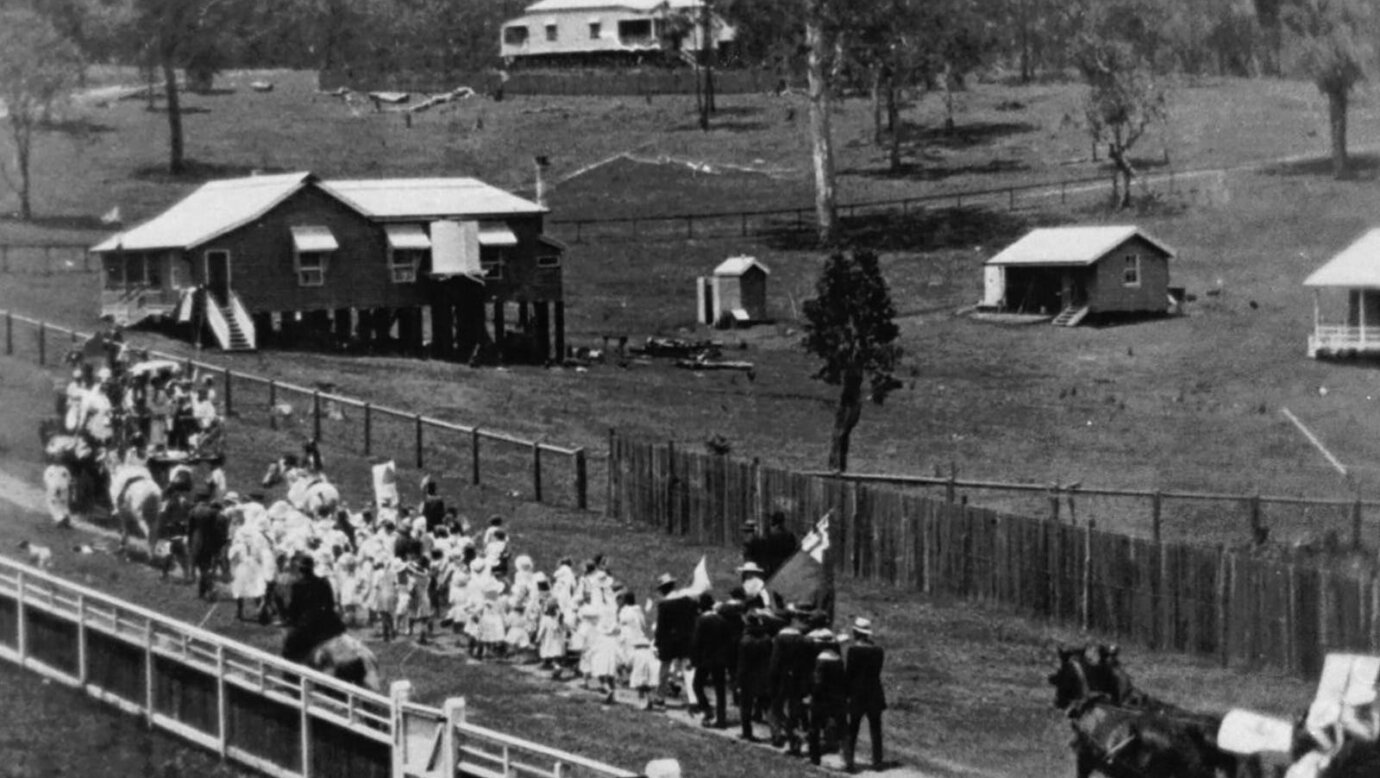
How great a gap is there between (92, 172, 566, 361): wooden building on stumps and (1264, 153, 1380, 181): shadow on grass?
42432mm

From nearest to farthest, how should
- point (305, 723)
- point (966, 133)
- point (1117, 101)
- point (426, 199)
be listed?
point (305, 723), point (426, 199), point (1117, 101), point (966, 133)

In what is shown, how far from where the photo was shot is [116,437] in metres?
40.2

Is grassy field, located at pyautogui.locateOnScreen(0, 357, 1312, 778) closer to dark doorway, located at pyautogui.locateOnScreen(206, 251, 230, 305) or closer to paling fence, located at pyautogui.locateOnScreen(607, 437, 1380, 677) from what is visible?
paling fence, located at pyautogui.locateOnScreen(607, 437, 1380, 677)

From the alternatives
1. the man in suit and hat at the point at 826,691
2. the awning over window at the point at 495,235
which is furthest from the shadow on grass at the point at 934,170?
the man in suit and hat at the point at 826,691

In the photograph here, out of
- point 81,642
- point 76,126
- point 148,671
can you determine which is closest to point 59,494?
point 81,642

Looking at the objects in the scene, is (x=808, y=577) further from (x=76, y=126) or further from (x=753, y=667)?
(x=76, y=126)

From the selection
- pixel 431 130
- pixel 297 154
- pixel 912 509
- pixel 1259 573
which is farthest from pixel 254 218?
pixel 431 130

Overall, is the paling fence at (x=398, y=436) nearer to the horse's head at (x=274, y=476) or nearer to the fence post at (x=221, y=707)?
the horse's head at (x=274, y=476)

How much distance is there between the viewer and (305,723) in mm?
24656

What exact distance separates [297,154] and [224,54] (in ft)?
48.8

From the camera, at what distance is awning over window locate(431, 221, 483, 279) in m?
73.2

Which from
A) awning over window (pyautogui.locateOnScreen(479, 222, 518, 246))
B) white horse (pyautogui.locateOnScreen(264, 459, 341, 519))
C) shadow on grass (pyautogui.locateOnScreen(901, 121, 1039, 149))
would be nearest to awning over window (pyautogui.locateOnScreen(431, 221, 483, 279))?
awning over window (pyautogui.locateOnScreen(479, 222, 518, 246))

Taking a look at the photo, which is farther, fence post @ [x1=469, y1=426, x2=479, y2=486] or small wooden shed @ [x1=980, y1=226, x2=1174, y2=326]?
small wooden shed @ [x1=980, y1=226, x2=1174, y2=326]

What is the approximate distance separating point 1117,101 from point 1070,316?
26805 mm
